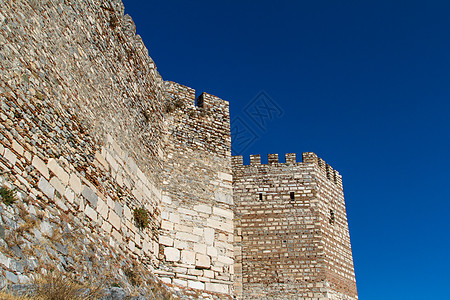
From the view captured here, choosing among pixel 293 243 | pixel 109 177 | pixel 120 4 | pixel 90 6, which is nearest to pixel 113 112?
pixel 109 177

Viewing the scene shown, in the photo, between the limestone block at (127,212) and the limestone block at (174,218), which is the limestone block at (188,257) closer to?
the limestone block at (174,218)

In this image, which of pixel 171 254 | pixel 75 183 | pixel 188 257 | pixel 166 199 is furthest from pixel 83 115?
pixel 188 257

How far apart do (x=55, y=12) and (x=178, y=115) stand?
465 centimetres

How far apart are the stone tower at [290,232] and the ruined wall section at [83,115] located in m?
5.63

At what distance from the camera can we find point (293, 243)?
14.0 m

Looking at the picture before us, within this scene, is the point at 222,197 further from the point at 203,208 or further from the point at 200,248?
the point at 200,248

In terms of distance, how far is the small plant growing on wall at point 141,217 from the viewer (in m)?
8.27

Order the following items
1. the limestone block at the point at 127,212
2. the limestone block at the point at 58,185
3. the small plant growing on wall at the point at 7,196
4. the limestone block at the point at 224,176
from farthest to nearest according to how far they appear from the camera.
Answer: the limestone block at the point at 224,176 < the limestone block at the point at 127,212 < the limestone block at the point at 58,185 < the small plant growing on wall at the point at 7,196

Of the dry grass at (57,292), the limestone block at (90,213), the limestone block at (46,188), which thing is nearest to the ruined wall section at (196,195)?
the limestone block at (90,213)

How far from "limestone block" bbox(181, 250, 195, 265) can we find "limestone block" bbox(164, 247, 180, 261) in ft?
0.36

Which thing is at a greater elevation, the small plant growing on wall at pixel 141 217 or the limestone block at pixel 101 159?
the limestone block at pixel 101 159

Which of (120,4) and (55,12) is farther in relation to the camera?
(120,4)

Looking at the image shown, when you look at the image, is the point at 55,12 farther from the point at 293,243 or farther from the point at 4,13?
the point at 293,243

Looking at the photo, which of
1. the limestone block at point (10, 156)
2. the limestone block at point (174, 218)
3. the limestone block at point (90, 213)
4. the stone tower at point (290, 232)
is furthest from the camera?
the stone tower at point (290, 232)
